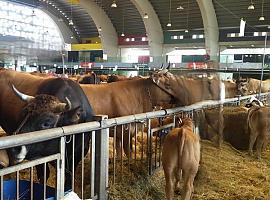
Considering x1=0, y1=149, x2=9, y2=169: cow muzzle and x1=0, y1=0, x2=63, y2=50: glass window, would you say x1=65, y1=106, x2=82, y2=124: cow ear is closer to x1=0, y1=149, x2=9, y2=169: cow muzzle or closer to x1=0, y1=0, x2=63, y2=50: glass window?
x1=0, y1=149, x2=9, y2=169: cow muzzle

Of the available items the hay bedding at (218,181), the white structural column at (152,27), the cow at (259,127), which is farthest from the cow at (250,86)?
the white structural column at (152,27)

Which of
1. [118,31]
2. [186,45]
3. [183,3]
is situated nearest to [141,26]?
[118,31]

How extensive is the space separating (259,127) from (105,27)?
113 ft

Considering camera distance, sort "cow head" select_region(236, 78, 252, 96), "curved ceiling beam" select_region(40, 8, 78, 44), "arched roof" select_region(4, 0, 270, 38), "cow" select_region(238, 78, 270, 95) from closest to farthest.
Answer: "cow head" select_region(236, 78, 252, 96) → "cow" select_region(238, 78, 270, 95) → "arched roof" select_region(4, 0, 270, 38) → "curved ceiling beam" select_region(40, 8, 78, 44)

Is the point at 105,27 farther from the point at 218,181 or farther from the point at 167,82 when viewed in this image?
the point at 218,181

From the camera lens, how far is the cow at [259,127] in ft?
22.5

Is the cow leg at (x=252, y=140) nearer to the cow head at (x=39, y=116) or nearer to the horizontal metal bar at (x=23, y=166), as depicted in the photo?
the cow head at (x=39, y=116)

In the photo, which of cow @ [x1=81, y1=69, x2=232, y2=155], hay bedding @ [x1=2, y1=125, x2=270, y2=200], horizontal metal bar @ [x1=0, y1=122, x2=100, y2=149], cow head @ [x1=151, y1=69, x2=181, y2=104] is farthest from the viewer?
cow head @ [x1=151, y1=69, x2=181, y2=104]

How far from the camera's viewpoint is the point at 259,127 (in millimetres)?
6949

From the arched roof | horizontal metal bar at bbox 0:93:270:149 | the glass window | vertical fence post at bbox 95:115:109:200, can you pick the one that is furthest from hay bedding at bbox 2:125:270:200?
the glass window

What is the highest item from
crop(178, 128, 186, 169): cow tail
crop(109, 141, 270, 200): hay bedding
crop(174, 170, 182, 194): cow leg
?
crop(178, 128, 186, 169): cow tail

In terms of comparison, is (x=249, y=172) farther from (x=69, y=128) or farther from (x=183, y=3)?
(x=183, y=3)

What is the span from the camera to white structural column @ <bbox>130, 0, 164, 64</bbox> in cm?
3330

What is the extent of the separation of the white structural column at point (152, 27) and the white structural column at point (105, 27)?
4919 mm
